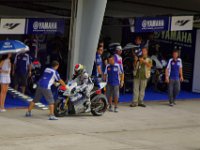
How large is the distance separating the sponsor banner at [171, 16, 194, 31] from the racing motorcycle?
203 inches

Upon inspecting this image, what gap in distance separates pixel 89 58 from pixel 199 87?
21.5ft

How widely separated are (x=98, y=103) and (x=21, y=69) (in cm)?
309

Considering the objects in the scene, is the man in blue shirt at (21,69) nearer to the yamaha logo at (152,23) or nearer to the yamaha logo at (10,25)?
the yamaha logo at (10,25)

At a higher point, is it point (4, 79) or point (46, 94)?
point (4, 79)

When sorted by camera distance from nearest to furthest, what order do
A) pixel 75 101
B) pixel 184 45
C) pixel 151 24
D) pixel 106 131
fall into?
pixel 106 131
pixel 75 101
pixel 151 24
pixel 184 45

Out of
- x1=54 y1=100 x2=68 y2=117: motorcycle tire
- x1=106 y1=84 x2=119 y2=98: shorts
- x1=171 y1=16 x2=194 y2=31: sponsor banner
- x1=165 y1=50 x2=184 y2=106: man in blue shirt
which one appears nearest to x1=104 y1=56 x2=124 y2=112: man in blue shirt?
x1=106 y1=84 x2=119 y2=98: shorts

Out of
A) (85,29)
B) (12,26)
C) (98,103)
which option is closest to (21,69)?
(12,26)

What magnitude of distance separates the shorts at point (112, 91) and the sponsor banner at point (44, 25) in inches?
90.7

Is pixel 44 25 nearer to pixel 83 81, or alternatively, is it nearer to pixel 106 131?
pixel 83 81

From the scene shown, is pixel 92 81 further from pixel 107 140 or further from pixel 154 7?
pixel 154 7

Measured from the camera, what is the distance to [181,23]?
74.4ft

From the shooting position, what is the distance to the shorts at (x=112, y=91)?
18922 mm

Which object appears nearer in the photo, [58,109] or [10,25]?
[58,109]

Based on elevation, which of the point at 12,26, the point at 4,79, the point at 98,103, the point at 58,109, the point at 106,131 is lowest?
the point at 106,131
